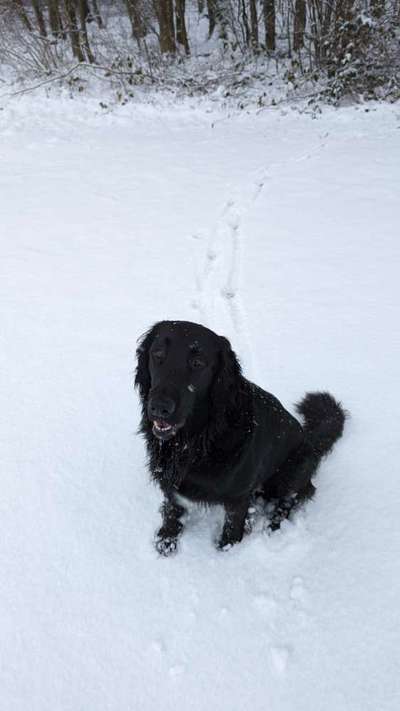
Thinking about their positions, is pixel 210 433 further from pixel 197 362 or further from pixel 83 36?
pixel 83 36

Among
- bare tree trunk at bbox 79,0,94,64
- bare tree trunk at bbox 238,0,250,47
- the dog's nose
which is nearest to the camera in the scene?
the dog's nose

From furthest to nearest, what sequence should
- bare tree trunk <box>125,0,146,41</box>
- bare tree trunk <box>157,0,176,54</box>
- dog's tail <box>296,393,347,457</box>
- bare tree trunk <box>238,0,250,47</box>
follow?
bare tree trunk <box>125,0,146,41</box>, bare tree trunk <box>238,0,250,47</box>, bare tree trunk <box>157,0,176,54</box>, dog's tail <box>296,393,347,457</box>

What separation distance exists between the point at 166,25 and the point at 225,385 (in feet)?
34.6

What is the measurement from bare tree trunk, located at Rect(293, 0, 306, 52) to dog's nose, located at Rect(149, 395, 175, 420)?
985 centimetres

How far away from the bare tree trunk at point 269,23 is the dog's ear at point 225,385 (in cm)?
1053

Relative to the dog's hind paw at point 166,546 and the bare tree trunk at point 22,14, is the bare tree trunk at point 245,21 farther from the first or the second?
the dog's hind paw at point 166,546

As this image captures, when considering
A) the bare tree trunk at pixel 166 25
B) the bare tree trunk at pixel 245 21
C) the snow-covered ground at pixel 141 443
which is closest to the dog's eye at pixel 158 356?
the snow-covered ground at pixel 141 443

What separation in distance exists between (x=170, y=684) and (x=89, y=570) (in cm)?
61

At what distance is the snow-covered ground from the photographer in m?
1.82

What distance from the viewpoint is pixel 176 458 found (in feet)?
6.29

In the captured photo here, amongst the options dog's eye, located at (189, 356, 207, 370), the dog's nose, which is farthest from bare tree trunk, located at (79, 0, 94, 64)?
the dog's nose

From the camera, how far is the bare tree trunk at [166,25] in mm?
9117

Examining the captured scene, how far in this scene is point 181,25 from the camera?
33.9 ft

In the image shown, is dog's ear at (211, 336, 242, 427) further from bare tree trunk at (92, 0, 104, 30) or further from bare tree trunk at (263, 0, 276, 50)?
bare tree trunk at (92, 0, 104, 30)
